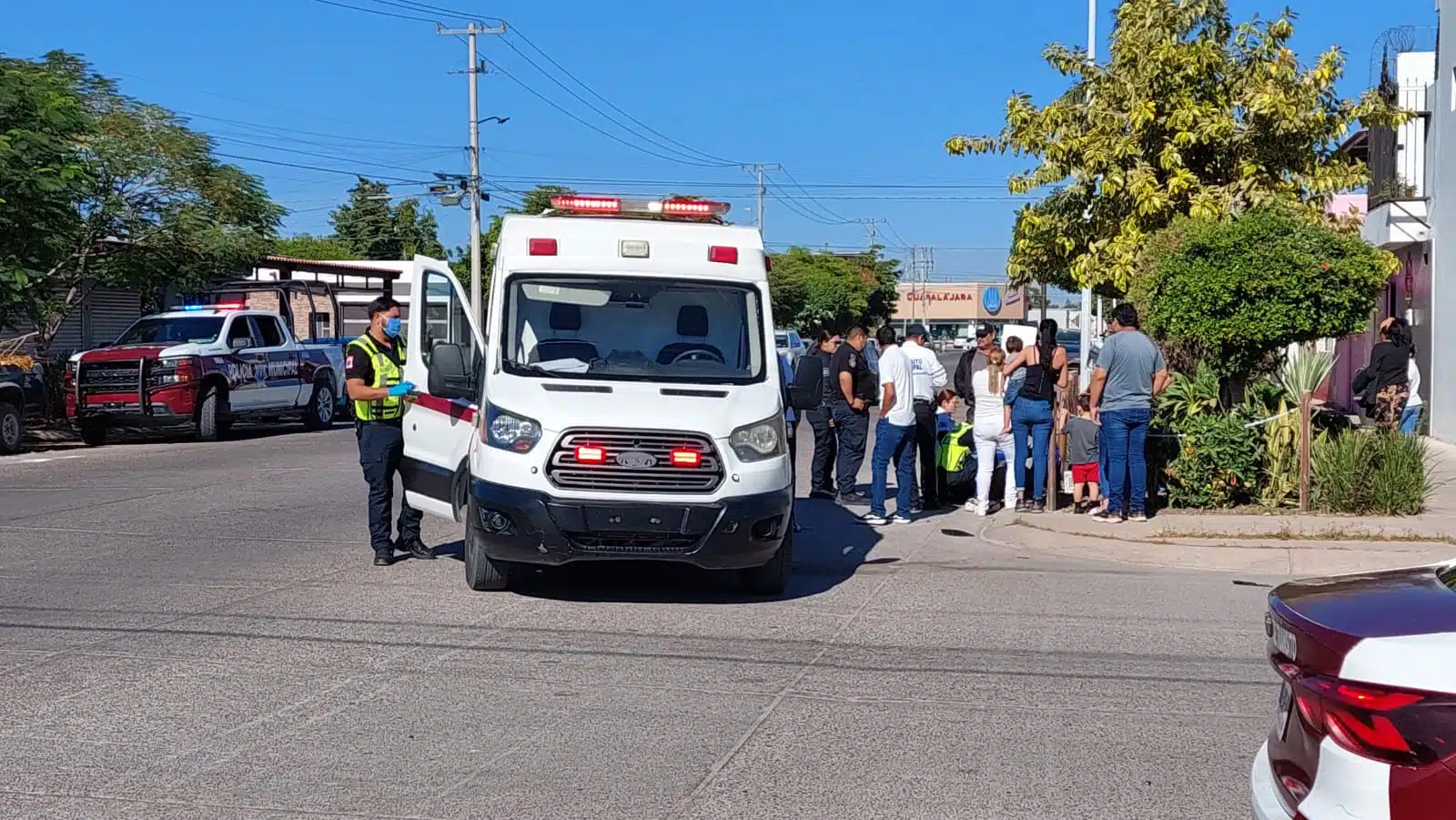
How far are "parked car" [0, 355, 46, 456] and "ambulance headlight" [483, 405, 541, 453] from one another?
15283 mm

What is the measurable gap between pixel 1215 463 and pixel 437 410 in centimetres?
684

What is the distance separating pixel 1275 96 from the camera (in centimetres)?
1797

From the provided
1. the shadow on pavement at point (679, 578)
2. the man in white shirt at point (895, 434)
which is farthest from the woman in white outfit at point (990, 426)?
the shadow on pavement at point (679, 578)

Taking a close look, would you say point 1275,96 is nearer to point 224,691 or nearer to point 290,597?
point 290,597

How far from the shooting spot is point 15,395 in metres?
22.1

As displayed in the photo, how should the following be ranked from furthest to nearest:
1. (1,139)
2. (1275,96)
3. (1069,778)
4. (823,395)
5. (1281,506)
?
(1,139) → (1275,96) → (823,395) → (1281,506) → (1069,778)

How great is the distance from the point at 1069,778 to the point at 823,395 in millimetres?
9057

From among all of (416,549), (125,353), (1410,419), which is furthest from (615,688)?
(125,353)

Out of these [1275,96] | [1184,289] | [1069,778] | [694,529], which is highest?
[1275,96]

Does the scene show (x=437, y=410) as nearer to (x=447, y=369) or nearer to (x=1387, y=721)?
(x=447, y=369)

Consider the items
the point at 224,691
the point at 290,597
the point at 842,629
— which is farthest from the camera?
the point at 290,597

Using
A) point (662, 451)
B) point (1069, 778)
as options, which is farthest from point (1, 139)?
point (1069, 778)

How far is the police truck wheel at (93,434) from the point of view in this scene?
78.7ft

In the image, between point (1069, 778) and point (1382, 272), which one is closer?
point (1069, 778)
